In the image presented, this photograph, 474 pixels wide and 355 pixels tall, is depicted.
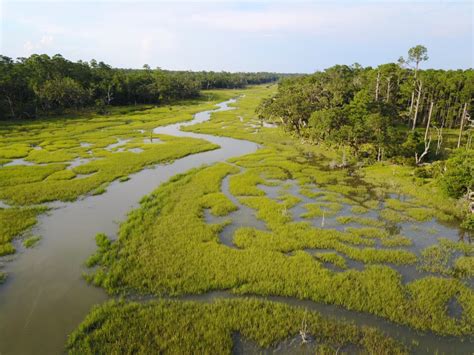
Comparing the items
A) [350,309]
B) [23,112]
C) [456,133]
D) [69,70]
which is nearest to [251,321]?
[350,309]

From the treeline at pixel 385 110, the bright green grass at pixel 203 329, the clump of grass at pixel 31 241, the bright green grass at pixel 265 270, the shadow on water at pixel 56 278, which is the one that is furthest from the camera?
the treeline at pixel 385 110

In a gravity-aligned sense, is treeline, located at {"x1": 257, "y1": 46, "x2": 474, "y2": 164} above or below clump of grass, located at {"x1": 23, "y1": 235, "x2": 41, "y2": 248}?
above

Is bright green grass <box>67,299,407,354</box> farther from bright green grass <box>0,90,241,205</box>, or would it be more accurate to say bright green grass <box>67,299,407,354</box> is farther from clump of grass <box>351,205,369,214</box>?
bright green grass <box>0,90,241,205</box>

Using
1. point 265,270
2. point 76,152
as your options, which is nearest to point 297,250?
point 265,270

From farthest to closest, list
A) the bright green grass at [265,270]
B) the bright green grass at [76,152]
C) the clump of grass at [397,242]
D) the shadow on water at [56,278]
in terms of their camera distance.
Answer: the bright green grass at [76,152] < the clump of grass at [397,242] < the bright green grass at [265,270] < the shadow on water at [56,278]

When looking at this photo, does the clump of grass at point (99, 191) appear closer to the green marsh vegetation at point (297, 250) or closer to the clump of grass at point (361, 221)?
the green marsh vegetation at point (297, 250)

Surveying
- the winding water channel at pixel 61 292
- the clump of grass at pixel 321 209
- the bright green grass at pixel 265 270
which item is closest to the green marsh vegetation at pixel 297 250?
the bright green grass at pixel 265 270

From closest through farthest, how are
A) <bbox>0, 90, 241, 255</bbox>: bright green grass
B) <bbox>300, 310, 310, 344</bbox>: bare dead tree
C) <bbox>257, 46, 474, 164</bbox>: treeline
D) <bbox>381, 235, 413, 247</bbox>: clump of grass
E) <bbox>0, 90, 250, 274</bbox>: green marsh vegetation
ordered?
1. <bbox>300, 310, 310, 344</bbox>: bare dead tree
2. <bbox>381, 235, 413, 247</bbox>: clump of grass
3. <bbox>0, 90, 250, 274</bbox>: green marsh vegetation
4. <bbox>0, 90, 241, 255</bbox>: bright green grass
5. <bbox>257, 46, 474, 164</bbox>: treeline

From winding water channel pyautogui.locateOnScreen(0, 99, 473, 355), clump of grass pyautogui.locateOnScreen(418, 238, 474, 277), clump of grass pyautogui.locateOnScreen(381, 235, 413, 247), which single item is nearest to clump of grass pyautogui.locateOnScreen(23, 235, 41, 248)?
winding water channel pyautogui.locateOnScreen(0, 99, 473, 355)
